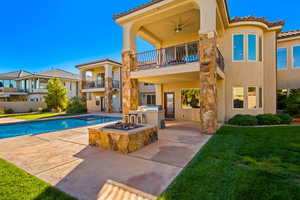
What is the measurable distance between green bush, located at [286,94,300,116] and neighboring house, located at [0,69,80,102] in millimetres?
32394

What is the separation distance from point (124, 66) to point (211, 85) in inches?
225

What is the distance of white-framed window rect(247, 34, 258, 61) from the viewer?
987cm

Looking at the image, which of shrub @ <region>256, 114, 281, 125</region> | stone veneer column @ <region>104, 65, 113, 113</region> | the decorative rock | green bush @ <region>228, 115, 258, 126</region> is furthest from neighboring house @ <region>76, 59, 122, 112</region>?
shrub @ <region>256, 114, 281, 125</region>

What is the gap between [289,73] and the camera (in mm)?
11477

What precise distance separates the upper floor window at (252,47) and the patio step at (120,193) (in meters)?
11.3

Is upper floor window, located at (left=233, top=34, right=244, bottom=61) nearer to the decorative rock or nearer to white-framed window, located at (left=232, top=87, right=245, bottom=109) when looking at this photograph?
white-framed window, located at (left=232, top=87, right=245, bottom=109)

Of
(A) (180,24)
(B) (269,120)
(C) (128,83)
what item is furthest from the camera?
(A) (180,24)

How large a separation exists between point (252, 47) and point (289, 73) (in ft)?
15.3

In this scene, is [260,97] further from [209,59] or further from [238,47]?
[209,59]

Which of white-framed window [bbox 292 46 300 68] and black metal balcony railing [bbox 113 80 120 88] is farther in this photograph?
black metal balcony railing [bbox 113 80 120 88]

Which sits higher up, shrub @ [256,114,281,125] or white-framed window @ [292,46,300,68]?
white-framed window @ [292,46,300,68]

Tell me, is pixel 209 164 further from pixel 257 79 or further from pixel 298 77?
pixel 298 77

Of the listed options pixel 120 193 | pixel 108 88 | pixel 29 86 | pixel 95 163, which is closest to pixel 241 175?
pixel 120 193

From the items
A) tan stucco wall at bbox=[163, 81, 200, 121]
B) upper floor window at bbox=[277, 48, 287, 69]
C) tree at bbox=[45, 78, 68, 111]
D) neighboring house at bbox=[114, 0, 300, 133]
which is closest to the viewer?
neighboring house at bbox=[114, 0, 300, 133]
